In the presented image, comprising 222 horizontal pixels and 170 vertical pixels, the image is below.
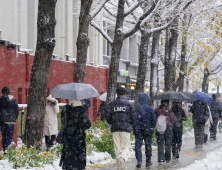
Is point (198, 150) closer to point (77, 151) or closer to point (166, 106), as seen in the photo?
point (166, 106)

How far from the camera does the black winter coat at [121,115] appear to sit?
8852 millimetres

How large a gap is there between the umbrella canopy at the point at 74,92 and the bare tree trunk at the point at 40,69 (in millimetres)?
1605

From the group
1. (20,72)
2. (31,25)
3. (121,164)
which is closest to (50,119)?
(121,164)

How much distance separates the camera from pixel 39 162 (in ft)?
27.3

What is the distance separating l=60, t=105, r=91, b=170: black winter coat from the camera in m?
7.75

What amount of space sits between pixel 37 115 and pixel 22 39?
27.1ft

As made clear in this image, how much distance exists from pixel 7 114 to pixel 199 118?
7.12 metres

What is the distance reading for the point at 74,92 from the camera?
25.2 feet

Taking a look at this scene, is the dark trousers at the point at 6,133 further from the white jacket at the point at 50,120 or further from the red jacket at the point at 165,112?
the red jacket at the point at 165,112

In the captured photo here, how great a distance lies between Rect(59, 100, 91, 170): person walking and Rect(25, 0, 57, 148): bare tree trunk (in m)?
1.64

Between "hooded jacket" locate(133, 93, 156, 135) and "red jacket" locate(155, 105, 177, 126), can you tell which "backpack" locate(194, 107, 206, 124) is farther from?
"hooded jacket" locate(133, 93, 156, 135)

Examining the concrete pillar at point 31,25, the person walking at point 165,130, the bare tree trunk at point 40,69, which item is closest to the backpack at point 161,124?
the person walking at point 165,130

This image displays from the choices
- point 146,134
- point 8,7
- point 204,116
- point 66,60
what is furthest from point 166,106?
point 66,60

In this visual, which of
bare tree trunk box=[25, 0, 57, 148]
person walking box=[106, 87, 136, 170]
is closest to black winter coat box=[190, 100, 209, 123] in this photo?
person walking box=[106, 87, 136, 170]
